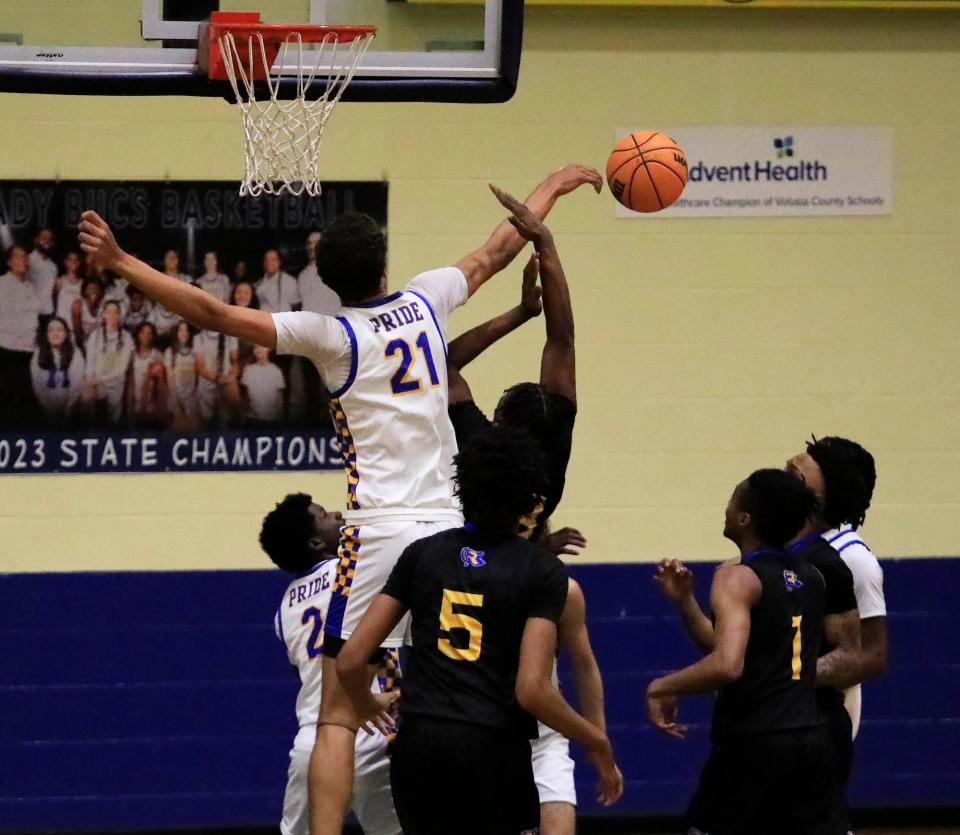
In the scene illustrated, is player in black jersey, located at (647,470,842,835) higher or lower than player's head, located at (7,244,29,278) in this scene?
lower

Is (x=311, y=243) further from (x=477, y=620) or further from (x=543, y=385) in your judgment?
(x=477, y=620)

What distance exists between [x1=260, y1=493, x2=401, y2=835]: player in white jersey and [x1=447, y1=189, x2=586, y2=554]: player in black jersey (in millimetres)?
892

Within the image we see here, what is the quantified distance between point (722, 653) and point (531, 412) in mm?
947

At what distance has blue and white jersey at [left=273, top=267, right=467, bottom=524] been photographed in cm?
488

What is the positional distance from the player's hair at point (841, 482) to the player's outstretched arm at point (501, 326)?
114cm

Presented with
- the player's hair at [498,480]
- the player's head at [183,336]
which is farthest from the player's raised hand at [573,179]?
the player's head at [183,336]

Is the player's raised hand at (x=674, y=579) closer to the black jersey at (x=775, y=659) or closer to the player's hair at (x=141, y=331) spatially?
the black jersey at (x=775, y=659)

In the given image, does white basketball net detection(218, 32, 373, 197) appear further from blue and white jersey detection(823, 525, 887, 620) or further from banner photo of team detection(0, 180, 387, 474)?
blue and white jersey detection(823, 525, 887, 620)

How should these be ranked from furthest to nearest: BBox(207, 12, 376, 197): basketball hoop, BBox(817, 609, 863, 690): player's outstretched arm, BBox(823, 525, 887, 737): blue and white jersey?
BBox(823, 525, 887, 737): blue and white jersey
BBox(207, 12, 376, 197): basketball hoop
BBox(817, 609, 863, 690): player's outstretched arm

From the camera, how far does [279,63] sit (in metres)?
5.66

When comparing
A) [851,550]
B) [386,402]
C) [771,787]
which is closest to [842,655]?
[851,550]

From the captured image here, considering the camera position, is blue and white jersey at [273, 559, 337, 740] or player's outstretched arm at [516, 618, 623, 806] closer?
player's outstretched arm at [516, 618, 623, 806]

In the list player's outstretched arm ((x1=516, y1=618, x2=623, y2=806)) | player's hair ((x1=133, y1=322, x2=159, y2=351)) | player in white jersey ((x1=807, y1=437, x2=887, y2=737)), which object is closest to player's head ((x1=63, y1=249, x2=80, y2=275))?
player's hair ((x1=133, y1=322, x2=159, y2=351))

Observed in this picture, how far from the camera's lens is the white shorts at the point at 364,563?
486 centimetres
